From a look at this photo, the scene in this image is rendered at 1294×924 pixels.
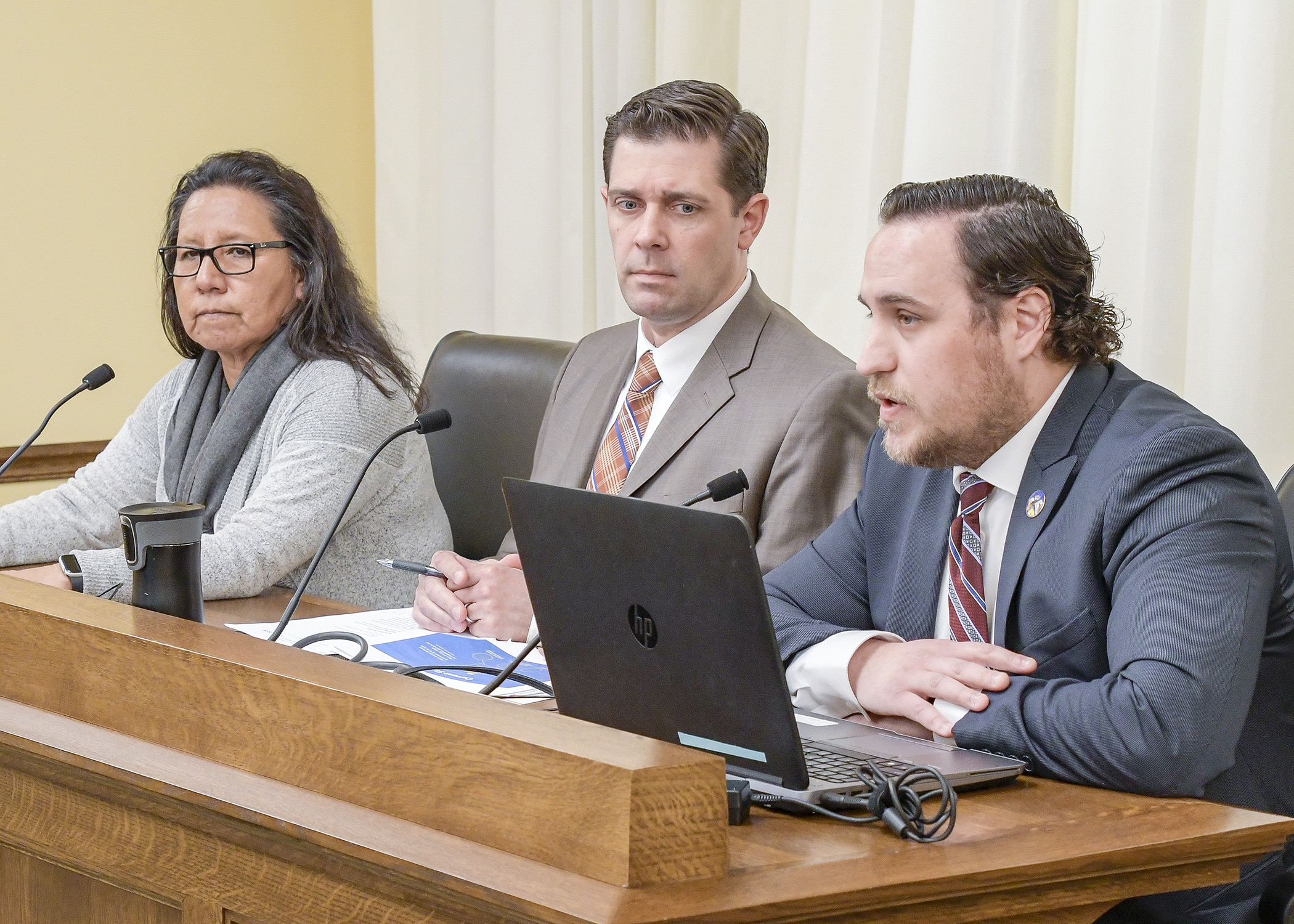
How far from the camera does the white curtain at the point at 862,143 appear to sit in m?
2.20

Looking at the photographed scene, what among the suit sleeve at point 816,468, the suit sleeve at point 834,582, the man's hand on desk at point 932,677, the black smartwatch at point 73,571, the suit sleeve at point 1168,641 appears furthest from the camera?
the suit sleeve at point 816,468

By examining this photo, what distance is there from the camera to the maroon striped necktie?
5.13 ft

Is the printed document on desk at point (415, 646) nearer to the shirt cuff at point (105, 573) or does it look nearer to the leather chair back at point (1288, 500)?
the shirt cuff at point (105, 573)

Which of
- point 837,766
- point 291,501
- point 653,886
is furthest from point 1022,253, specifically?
point 291,501

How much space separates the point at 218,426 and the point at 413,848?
1528 millimetres

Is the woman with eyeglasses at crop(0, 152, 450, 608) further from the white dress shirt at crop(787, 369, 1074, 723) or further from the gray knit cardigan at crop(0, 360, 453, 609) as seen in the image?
the white dress shirt at crop(787, 369, 1074, 723)

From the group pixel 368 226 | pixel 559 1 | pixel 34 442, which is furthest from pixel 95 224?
pixel 559 1

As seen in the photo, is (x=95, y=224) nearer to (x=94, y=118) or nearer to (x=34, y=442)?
(x=94, y=118)

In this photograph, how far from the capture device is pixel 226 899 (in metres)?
1.10

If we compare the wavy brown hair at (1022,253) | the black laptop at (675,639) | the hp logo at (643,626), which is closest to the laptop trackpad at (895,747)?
the black laptop at (675,639)

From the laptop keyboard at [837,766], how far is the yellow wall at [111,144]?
2.65 metres

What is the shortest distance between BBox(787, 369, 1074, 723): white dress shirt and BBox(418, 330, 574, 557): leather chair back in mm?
1109

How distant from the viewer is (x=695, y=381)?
217 cm

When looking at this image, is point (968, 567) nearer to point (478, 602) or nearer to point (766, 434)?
point (766, 434)
